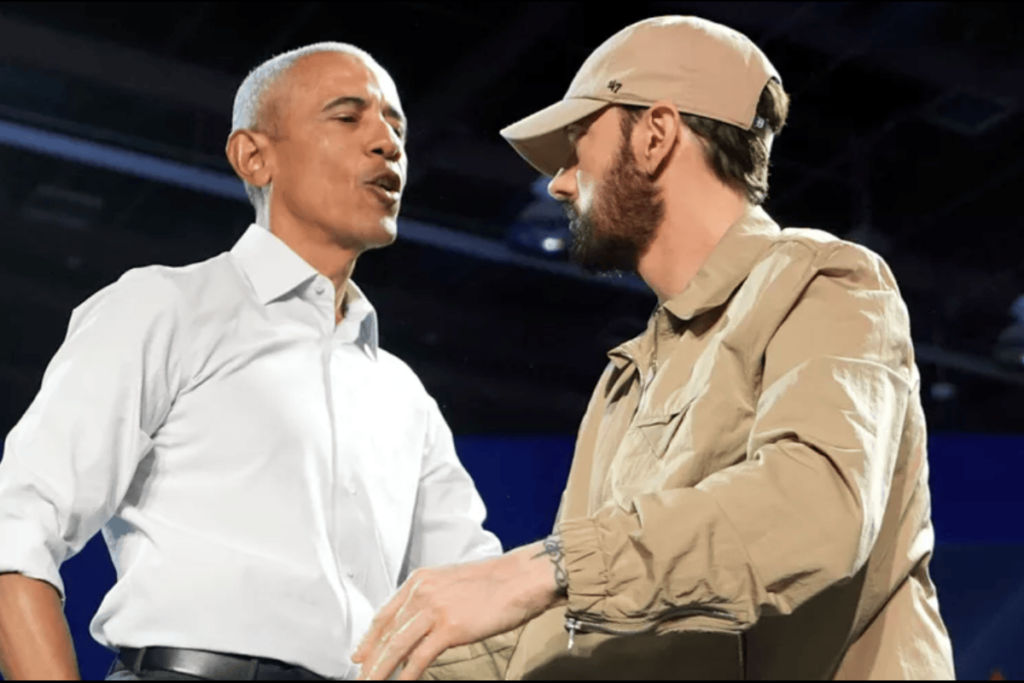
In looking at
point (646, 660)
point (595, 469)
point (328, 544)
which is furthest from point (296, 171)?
point (646, 660)

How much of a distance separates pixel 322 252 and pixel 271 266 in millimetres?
121

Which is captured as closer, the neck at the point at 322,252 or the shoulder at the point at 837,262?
the shoulder at the point at 837,262

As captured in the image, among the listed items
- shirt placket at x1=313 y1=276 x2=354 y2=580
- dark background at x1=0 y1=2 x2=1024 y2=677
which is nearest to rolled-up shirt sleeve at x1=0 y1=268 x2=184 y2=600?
shirt placket at x1=313 y1=276 x2=354 y2=580

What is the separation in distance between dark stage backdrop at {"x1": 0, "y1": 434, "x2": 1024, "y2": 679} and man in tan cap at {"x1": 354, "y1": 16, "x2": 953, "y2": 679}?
2.60 metres

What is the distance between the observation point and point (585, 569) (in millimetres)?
1334

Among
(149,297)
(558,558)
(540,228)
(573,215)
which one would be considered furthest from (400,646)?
(540,228)

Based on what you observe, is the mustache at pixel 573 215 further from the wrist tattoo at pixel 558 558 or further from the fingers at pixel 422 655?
the fingers at pixel 422 655

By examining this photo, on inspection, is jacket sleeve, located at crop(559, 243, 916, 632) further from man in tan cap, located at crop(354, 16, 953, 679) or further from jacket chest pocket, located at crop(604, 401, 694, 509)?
jacket chest pocket, located at crop(604, 401, 694, 509)

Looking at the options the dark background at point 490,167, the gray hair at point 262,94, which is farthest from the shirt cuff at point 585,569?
the dark background at point 490,167

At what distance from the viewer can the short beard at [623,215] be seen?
1.92 metres

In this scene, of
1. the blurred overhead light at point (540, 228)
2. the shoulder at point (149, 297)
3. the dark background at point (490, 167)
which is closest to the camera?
the shoulder at point (149, 297)

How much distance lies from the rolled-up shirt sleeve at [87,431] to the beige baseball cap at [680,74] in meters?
0.72

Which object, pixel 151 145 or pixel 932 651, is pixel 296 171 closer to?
pixel 932 651

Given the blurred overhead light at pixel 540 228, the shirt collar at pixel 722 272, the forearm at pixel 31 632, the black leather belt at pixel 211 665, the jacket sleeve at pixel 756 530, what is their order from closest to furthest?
1. the jacket sleeve at pixel 756 530
2. the shirt collar at pixel 722 272
3. the forearm at pixel 31 632
4. the black leather belt at pixel 211 665
5. the blurred overhead light at pixel 540 228
